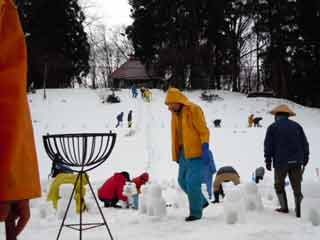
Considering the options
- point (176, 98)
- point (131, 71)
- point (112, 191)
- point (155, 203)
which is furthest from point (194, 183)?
point (131, 71)

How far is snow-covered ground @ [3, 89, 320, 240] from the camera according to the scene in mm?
4527

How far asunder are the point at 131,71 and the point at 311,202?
43.0 meters

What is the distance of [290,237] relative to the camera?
412 cm

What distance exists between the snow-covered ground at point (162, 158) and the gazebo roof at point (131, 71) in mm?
12236

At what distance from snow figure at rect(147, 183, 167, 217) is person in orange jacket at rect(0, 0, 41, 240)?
3620mm

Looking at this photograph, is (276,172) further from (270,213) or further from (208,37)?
(208,37)

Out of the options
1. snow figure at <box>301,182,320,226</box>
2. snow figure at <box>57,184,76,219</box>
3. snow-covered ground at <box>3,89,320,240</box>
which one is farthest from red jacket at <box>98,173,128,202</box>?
snow figure at <box>301,182,320,226</box>

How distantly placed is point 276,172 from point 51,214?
3.03 metres

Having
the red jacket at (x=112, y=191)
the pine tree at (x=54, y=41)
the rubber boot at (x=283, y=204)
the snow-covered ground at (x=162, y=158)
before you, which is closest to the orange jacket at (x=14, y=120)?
the snow-covered ground at (x=162, y=158)

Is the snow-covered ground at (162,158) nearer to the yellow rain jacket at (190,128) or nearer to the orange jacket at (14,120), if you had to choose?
the yellow rain jacket at (190,128)

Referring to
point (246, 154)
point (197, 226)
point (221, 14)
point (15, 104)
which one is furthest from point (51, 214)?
point (221, 14)

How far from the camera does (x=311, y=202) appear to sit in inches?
190

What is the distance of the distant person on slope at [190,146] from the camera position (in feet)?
17.5

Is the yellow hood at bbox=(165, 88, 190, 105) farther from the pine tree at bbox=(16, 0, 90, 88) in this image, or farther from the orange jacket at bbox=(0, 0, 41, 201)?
the pine tree at bbox=(16, 0, 90, 88)
